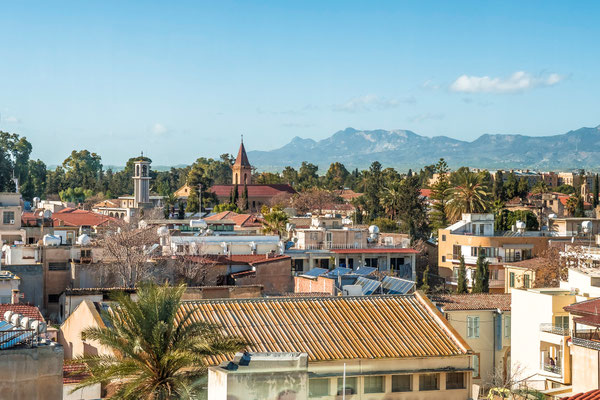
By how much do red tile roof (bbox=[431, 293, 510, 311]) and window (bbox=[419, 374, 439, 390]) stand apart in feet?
39.4

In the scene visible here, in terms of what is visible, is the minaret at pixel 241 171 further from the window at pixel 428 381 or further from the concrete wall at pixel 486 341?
the window at pixel 428 381

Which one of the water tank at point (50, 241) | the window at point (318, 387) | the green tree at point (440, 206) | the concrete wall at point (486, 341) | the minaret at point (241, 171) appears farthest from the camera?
the minaret at point (241, 171)

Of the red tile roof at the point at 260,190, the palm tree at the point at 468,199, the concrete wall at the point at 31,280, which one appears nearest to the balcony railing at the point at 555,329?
the concrete wall at the point at 31,280

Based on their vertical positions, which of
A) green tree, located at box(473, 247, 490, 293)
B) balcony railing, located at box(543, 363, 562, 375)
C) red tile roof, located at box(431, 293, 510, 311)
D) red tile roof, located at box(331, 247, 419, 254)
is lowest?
balcony railing, located at box(543, 363, 562, 375)

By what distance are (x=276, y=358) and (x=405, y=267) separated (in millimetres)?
45286

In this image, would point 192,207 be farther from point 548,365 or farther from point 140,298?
point 140,298

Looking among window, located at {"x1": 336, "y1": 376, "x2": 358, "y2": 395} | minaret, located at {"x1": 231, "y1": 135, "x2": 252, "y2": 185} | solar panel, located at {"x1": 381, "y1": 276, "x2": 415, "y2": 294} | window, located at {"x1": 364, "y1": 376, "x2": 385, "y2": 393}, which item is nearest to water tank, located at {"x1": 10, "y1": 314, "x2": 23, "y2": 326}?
window, located at {"x1": 336, "y1": 376, "x2": 358, "y2": 395}

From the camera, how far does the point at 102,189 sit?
141 m

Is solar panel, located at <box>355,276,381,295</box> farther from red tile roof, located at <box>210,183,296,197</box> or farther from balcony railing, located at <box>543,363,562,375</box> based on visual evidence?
red tile roof, located at <box>210,183,296,197</box>

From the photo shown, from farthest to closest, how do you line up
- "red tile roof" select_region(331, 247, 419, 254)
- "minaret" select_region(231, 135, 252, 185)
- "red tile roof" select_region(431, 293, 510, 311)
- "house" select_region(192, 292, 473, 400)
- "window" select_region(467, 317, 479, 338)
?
"minaret" select_region(231, 135, 252, 185) < "red tile roof" select_region(331, 247, 419, 254) < "red tile roof" select_region(431, 293, 510, 311) < "window" select_region(467, 317, 479, 338) < "house" select_region(192, 292, 473, 400)

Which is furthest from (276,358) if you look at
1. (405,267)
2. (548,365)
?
(405,267)

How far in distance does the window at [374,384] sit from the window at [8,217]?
35.9m

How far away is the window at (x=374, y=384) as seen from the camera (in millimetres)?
18653

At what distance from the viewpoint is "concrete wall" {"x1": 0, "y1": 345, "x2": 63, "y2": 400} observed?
12656 millimetres
